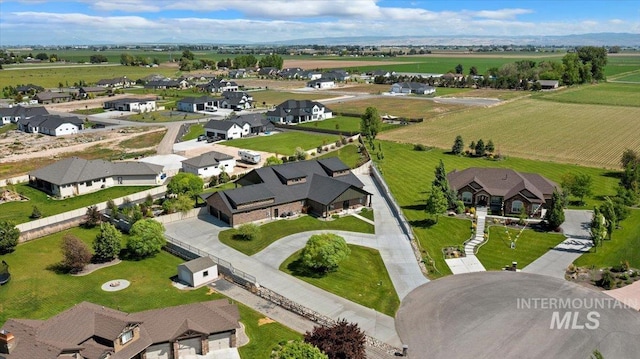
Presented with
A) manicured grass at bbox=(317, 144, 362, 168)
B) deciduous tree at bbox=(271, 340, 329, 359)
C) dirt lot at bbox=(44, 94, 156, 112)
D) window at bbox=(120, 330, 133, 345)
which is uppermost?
dirt lot at bbox=(44, 94, 156, 112)

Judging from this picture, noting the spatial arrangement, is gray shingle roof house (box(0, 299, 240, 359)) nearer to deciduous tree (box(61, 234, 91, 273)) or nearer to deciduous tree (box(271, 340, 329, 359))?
deciduous tree (box(271, 340, 329, 359))

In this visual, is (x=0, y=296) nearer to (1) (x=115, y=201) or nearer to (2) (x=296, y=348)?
(1) (x=115, y=201)

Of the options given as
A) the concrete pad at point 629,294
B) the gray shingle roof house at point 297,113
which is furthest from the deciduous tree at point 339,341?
the gray shingle roof house at point 297,113

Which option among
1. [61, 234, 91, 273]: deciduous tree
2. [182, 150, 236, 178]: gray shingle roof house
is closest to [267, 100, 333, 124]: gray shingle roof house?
[182, 150, 236, 178]: gray shingle roof house

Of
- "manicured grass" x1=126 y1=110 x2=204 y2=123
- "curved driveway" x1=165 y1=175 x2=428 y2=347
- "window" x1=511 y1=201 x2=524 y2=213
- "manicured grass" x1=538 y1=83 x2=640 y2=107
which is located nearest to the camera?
"curved driveway" x1=165 y1=175 x2=428 y2=347

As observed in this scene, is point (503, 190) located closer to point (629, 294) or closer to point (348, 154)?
point (629, 294)

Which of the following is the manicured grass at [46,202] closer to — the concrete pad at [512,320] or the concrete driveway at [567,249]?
the concrete pad at [512,320]
